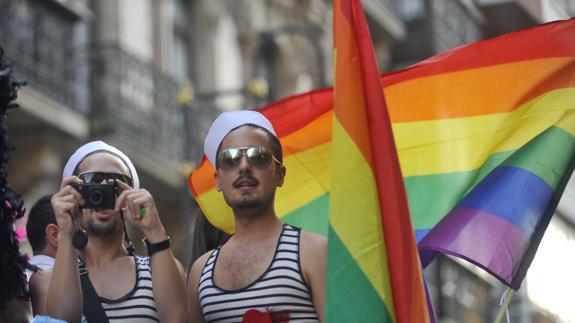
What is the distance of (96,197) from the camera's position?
7.29 m

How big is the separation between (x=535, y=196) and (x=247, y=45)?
1629cm

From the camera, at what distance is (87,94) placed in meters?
19.0

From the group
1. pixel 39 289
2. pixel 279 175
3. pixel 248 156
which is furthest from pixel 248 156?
pixel 39 289

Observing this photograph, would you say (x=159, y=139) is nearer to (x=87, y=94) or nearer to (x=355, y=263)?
(x=87, y=94)

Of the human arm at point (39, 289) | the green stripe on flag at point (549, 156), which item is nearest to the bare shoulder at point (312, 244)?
the human arm at point (39, 289)

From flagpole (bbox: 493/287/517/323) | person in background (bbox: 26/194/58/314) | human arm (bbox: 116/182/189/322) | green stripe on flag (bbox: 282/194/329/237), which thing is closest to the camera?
human arm (bbox: 116/182/189/322)

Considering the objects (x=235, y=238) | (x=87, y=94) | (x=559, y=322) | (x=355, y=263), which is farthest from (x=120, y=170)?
(x=559, y=322)

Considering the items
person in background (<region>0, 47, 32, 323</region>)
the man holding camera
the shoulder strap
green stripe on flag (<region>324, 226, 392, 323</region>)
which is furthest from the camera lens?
green stripe on flag (<region>324, 226, 392, 323</region>)

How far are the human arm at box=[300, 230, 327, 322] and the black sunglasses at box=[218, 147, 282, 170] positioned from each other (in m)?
0.35

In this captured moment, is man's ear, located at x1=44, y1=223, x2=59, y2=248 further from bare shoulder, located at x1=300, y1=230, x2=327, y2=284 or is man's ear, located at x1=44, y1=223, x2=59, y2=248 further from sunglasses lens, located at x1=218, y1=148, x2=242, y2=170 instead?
bare shoulder, located at x1=300, y1=230, x2=327, y2=284

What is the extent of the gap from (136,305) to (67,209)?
0.49 meters

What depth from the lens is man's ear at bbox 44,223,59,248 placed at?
8.50 m

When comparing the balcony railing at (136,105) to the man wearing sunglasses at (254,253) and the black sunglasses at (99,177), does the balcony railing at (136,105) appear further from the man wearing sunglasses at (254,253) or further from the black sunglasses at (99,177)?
the man wearing sunglasses at (254,253)

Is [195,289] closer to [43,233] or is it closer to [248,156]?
[248,156]
